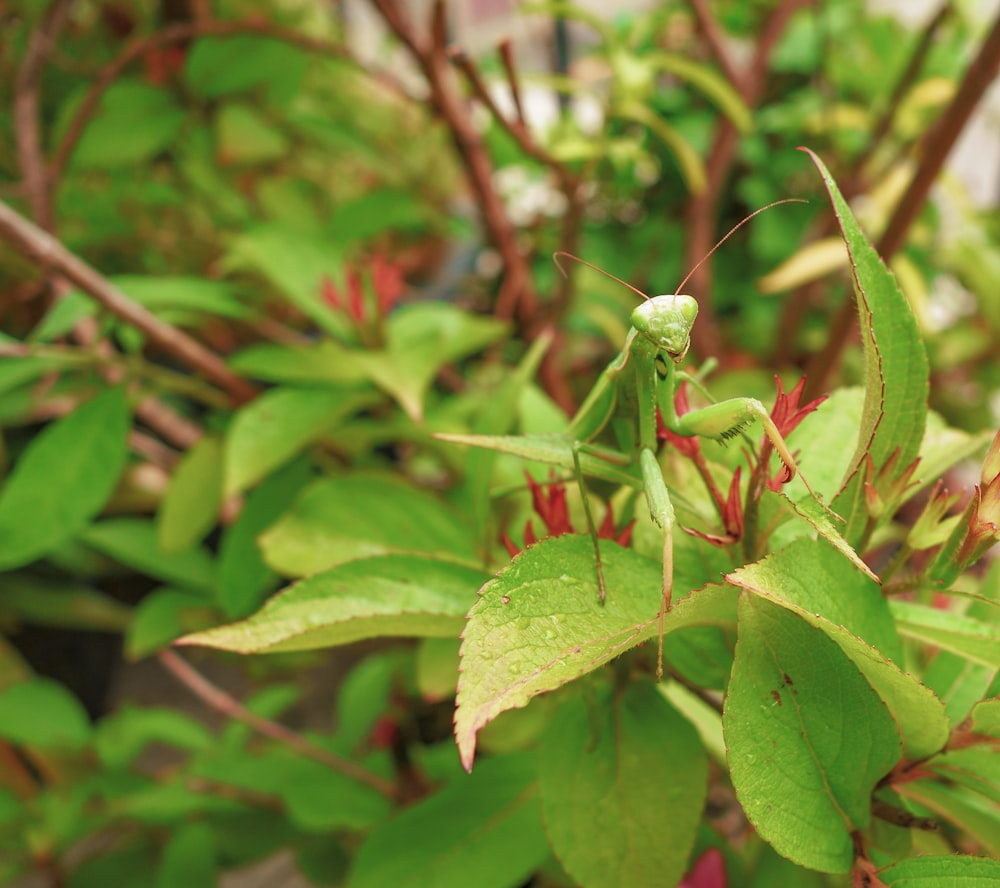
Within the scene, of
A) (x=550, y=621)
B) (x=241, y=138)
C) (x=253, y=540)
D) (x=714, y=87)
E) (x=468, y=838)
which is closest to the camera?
(x=550, y=621)

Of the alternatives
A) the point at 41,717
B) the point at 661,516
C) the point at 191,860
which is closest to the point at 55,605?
the point at 41,717

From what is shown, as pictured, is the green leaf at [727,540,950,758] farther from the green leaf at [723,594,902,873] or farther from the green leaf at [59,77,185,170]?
the green leaf at [59,77,185,170]

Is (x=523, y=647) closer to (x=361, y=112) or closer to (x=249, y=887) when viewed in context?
(x=249, y=887)

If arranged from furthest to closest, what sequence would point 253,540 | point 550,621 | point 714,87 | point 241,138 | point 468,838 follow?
point 241,138, point 714,87, point 253,540, point 468,838, point 550,621

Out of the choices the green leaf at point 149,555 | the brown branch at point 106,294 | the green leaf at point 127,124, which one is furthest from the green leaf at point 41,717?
the green leaf at point 127,124

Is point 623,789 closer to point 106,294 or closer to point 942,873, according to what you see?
point 942,873

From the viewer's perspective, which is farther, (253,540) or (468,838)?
(253,540)
